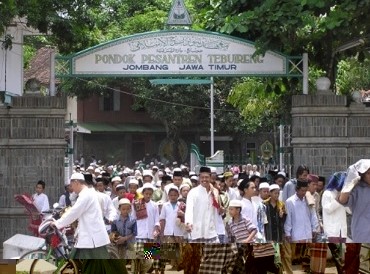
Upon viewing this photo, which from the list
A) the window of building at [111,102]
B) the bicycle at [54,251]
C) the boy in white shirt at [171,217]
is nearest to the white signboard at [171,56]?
the boy in white shirt at [171,217]

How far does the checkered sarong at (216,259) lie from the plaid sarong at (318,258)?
1.87 feet

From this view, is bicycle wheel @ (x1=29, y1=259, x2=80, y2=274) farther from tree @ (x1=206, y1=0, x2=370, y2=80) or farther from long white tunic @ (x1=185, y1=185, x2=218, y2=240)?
tree @ (x1=206, y1=0, x2=370, y2=80)

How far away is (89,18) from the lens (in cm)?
1697

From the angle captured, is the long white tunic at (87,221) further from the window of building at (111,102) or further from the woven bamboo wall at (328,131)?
the window of building at (111,102)

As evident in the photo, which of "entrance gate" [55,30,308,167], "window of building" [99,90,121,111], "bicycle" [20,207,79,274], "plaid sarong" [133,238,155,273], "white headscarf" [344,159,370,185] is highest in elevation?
"window of building" [99,90,121,111]

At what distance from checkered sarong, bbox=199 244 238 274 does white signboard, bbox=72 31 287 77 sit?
9332 mm

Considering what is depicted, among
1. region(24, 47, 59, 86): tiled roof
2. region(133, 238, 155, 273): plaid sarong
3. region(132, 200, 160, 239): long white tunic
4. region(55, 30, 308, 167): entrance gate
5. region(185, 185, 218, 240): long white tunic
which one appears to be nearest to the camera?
region(133, 238, 155, 273): plaid sarong

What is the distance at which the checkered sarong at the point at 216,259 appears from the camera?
680 cm

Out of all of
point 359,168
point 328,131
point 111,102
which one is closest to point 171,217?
point 328,131

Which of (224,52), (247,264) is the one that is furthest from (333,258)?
(224,52)

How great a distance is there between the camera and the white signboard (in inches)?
630

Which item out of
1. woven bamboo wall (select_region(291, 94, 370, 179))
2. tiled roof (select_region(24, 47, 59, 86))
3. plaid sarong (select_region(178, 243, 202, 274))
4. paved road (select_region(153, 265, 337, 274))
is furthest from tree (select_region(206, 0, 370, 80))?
tiled roof (select_region(24, 47, 59, 86))

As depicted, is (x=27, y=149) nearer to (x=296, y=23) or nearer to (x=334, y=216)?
(x=296, y=23)

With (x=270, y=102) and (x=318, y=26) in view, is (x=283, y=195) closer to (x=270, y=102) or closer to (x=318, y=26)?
(x=318, y=26)
